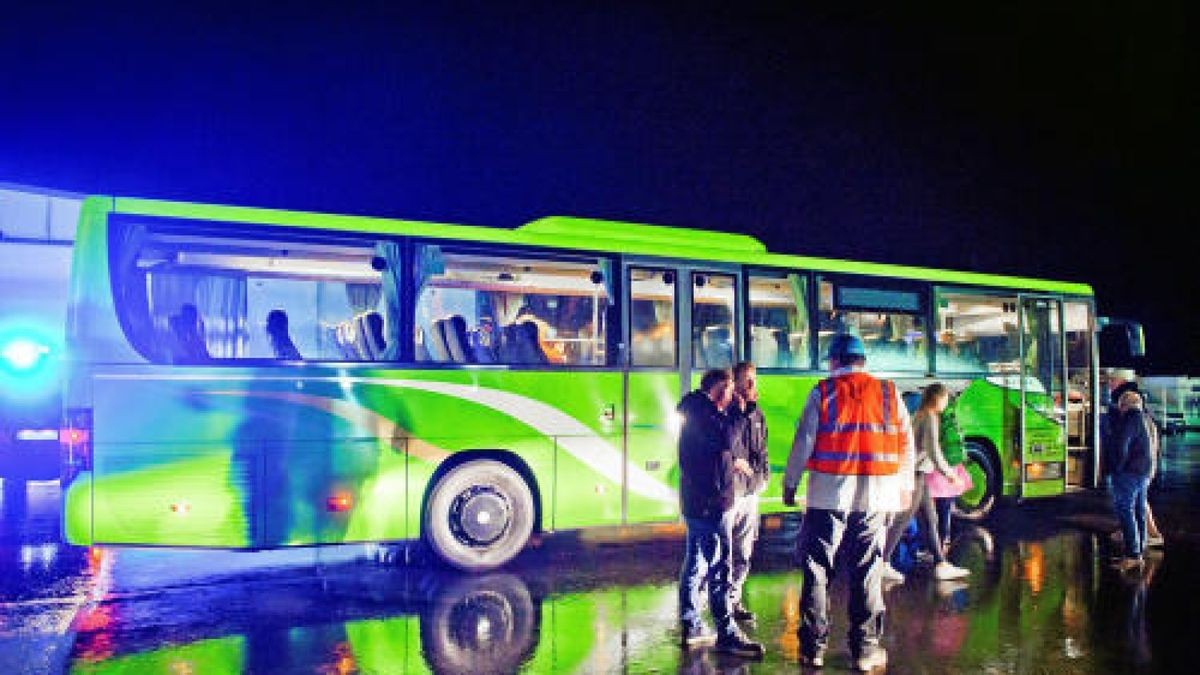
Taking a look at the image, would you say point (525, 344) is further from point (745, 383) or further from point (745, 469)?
point (745, 469)

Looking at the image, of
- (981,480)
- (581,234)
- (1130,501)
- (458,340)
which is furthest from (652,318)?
(981,480)

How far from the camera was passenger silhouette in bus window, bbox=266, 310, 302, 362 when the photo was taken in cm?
852

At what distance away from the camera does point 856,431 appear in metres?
6.00

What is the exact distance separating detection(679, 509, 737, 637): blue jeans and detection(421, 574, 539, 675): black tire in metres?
1.17

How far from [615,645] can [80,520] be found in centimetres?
449

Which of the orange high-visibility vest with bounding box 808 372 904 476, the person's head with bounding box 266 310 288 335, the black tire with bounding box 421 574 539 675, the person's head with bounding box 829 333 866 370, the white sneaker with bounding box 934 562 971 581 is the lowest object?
the white sneaker with bounding box 934 562 971 581

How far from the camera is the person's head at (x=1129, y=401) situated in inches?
387

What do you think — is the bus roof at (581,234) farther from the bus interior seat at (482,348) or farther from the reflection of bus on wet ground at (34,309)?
the reflection of bus on wet ground at (34,309)

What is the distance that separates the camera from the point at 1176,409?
36.7 metres

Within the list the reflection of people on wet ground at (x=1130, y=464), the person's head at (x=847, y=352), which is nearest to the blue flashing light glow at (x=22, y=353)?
the person's head at (x=847, y=352)

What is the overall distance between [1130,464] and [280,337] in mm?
8614

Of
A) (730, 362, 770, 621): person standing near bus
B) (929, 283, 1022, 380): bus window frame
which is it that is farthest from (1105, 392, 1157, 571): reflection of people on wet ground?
(730, 362, 770, 621): person standing near bus

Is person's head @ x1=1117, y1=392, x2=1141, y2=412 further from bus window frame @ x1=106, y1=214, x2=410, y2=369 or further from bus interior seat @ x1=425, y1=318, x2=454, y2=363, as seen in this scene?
bus window frame @ x1=106, y1=214, x2=410, y2=369

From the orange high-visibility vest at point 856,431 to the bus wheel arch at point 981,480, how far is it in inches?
288
